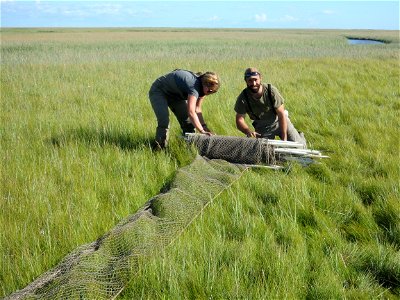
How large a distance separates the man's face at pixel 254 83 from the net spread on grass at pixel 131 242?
1023mm

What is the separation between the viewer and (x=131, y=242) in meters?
2.49

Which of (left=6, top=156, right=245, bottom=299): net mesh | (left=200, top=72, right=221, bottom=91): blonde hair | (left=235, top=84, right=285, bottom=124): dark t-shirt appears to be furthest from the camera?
(left=235, top=84, right=285, bottom=124): dark t-shirt

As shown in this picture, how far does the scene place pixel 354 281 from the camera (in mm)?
2303

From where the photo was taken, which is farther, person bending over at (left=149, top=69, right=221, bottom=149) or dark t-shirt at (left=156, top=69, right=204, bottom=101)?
dark t-shirt at (left=156, top=69, right=204, bottom=101)

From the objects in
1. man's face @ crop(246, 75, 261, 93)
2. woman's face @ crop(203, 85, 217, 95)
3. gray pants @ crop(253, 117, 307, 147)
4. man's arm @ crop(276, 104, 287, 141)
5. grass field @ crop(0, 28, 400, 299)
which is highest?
man's face @ crop(246, 75, 261, 93)

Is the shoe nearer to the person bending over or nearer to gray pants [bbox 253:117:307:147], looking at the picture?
the person bending over

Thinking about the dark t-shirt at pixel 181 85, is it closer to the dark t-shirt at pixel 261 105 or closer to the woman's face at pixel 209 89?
the woman's face at pixel 209 89

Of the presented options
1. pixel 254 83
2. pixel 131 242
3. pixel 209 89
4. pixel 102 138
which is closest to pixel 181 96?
pixel 209 89

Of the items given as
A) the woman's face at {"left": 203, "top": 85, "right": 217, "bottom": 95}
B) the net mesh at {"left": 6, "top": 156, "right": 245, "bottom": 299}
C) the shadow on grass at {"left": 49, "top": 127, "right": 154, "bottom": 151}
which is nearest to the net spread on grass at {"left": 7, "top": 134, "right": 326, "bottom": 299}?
the net mesh at {"left": 6, "top": 156, "right": 245, "bottom": 299}

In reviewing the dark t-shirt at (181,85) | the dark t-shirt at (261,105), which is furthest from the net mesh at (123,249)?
the dark t-shirt at (261,105)

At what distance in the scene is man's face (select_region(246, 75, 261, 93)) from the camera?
4.45 m

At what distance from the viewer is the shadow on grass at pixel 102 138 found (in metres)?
5.05

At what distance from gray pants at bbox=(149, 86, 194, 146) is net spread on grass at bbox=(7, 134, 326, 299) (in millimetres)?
1010

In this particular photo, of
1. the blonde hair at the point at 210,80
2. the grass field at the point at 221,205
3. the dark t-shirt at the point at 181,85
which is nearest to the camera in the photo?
the grass field at the point at 221,205
